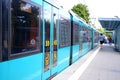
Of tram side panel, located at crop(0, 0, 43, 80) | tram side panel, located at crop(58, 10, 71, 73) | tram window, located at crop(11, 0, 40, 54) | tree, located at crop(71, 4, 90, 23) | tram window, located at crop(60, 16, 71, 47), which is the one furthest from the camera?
tree, located at crop(71, 4, 90, 23)

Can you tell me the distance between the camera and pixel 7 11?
18.2ft

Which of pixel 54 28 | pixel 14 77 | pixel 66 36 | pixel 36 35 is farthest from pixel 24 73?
pixel 66 36

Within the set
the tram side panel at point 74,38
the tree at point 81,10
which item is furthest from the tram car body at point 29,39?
the tree at point 81,10

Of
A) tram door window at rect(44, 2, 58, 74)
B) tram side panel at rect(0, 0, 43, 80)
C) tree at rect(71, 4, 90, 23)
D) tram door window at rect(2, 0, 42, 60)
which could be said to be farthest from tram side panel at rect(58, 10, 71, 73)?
tree at rect(71, 4, 90, 23)

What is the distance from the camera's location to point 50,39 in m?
9.20

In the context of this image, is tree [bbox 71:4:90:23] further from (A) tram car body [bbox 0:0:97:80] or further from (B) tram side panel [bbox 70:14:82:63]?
(A) tram car body [bbox 0:0:97:80]

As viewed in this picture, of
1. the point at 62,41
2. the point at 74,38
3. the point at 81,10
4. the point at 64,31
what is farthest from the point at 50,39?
the point at 81,10

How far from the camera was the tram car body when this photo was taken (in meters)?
5.51

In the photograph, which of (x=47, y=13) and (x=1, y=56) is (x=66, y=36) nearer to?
(x=47, y=13)

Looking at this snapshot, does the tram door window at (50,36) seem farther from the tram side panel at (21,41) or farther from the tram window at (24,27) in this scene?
the tram window at (24,27)

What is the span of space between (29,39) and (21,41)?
0.63m

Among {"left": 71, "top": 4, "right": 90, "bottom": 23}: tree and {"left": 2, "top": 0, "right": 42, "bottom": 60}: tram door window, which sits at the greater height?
{"left": 71, "top": 4, "right": 90, "bottom": 23}: tree

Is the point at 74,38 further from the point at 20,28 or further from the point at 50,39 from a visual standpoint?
the point at 20,28

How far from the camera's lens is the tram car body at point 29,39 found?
18.1 feet
